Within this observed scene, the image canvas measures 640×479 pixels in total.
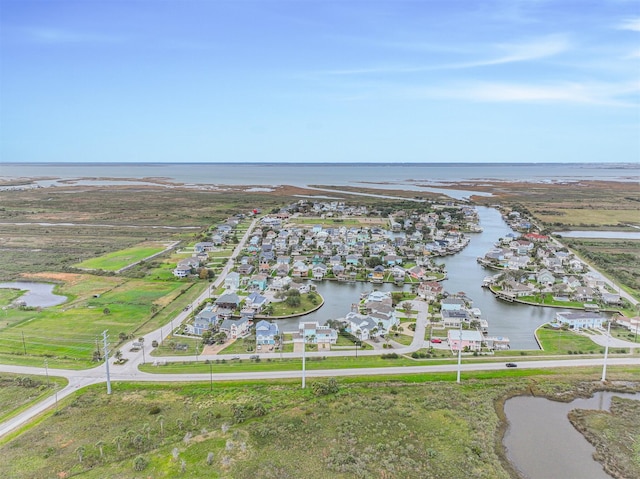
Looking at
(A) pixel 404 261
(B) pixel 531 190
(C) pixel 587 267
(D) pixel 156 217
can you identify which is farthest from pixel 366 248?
(B) pixel 531 190

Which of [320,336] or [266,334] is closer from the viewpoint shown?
[266,334]

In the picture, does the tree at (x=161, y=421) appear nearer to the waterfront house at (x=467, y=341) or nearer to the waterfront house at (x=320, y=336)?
the waterfront house at (x=320, y=336)

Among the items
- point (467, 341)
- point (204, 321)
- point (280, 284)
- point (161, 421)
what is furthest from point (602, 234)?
point (161, 421)

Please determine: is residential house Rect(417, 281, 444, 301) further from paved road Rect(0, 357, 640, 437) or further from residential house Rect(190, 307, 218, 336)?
residential house Rect(190, 307, 218, 336)

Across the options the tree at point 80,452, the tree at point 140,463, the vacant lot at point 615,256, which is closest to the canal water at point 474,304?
the vacant lot at point 615,256

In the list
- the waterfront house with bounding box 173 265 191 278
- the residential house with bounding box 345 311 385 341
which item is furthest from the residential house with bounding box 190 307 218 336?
the waterfront house with bounding box 173 265 191 278

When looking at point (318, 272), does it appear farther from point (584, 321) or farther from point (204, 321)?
point (584, 321)

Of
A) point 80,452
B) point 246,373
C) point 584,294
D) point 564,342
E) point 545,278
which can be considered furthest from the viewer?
point 545,278
